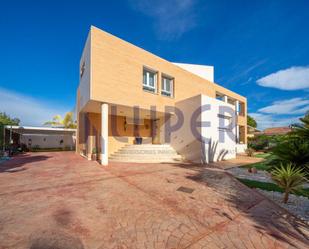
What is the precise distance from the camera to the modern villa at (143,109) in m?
10.3

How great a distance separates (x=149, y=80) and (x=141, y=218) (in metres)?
11.4

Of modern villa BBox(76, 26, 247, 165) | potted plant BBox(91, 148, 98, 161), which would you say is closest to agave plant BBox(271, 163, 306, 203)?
modern villa BBox(76, 26, 247, 165)

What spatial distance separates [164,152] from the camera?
13281 mm

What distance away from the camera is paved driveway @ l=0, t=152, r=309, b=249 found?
110 inches

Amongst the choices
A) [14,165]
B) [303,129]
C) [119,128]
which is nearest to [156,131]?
[119,128]

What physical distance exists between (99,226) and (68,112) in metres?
32.8

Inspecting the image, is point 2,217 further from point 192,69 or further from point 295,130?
point 192,69

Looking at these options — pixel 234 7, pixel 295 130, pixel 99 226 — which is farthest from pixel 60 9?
pixel 295 130

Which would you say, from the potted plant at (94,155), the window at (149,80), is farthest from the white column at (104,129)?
the window at (149,80)

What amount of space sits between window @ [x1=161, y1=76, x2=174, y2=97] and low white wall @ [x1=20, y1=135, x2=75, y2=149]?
22.5 meters

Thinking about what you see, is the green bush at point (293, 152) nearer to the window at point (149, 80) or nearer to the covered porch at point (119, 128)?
the covered porch at point (119, 128)

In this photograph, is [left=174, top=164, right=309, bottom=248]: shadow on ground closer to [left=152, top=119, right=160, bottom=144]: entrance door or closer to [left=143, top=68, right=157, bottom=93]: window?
[left=143, top=68, right=157, bottom=93]: window

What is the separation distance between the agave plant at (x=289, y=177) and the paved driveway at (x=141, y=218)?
2.38 feet

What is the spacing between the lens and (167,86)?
1462cm
